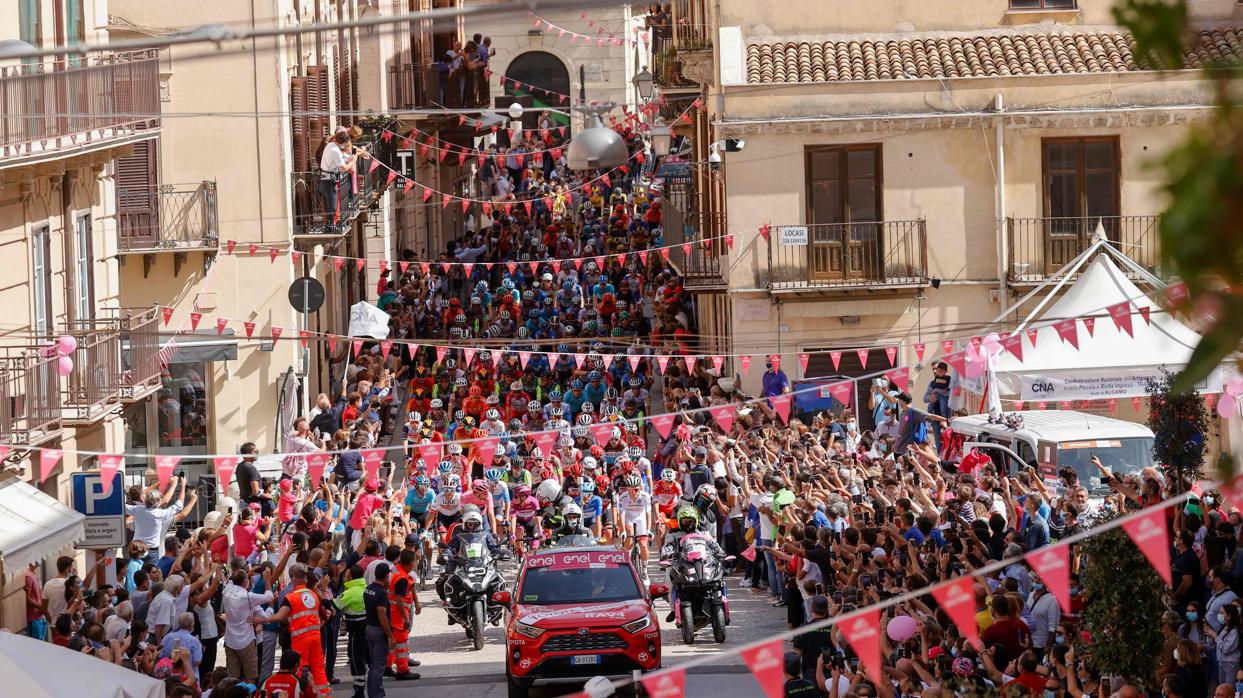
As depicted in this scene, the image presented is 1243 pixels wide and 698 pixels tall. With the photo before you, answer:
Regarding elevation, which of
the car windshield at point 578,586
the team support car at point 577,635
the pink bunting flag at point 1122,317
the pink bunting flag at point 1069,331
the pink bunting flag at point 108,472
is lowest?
the team support car at point 577,635

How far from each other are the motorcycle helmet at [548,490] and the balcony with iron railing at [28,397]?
19.7 ft

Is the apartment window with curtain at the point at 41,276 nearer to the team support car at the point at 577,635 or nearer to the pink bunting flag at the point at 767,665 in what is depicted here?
the team support car at the point at 577,635

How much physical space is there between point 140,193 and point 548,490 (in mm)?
10030

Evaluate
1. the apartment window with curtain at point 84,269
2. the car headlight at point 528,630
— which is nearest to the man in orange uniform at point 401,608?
the car headlight at point 528,630

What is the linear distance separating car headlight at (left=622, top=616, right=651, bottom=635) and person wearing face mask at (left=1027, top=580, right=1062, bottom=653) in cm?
371

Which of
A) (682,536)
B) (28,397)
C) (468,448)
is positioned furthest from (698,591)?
(28,397)

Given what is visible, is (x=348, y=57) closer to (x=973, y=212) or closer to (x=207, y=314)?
(x=207, y=314)

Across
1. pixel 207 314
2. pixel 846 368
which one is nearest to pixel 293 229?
pixel 207 314

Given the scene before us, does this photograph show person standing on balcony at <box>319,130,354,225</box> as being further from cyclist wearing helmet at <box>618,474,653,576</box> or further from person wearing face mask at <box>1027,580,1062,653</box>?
person wearing face mask at <box>1027,580,1062,653</box>

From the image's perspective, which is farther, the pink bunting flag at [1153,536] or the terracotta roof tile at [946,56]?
the terracotta roof tile at [946,56]

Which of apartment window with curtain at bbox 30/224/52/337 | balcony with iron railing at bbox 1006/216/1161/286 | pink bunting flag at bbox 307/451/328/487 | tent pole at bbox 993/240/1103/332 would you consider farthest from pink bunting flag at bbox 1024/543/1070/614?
balcony with iron railing at bbox 1006/216/1161/286

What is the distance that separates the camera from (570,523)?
20812 mm

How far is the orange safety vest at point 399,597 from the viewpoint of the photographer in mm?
16531

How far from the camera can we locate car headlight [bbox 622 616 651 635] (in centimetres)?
1595
